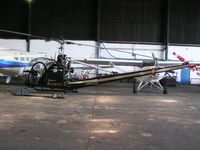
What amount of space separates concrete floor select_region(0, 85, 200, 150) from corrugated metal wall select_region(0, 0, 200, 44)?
15.2m

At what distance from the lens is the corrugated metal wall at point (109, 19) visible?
28406 millimetres

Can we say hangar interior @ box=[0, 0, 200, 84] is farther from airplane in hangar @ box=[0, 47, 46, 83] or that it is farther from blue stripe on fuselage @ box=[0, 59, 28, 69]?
blue stripe on fuselage @ box=[0, 59, 28, 69]

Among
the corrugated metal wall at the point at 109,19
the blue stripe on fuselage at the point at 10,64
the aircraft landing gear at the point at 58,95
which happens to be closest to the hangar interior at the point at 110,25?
the corrugated metal wall at the point at 109,19

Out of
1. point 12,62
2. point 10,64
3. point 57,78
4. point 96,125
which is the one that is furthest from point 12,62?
point 96,125

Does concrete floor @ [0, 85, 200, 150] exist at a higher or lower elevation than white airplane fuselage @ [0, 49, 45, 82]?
lower

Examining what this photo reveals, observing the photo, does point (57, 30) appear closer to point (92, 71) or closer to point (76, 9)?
point (76, 9)

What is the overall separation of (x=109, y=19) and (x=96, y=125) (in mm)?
20203

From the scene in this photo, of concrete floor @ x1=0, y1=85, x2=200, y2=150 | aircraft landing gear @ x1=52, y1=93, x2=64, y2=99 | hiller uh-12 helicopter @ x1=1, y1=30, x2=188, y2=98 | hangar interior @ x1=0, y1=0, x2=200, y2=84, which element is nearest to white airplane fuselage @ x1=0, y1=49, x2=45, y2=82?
hiller uh-12 helicopter @ x1=1, y1=30, x2=188, y2=98

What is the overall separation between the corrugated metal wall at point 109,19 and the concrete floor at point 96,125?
15.2 m

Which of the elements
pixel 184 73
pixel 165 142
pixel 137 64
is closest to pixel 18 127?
pixel 165 142

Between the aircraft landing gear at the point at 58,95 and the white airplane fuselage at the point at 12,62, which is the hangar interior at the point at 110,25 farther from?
the aircraft landing gear at the point at 58,95

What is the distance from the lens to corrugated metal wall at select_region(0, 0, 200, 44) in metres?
28.4

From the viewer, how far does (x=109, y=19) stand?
28531mm

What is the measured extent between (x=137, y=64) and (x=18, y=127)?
13.1 m
